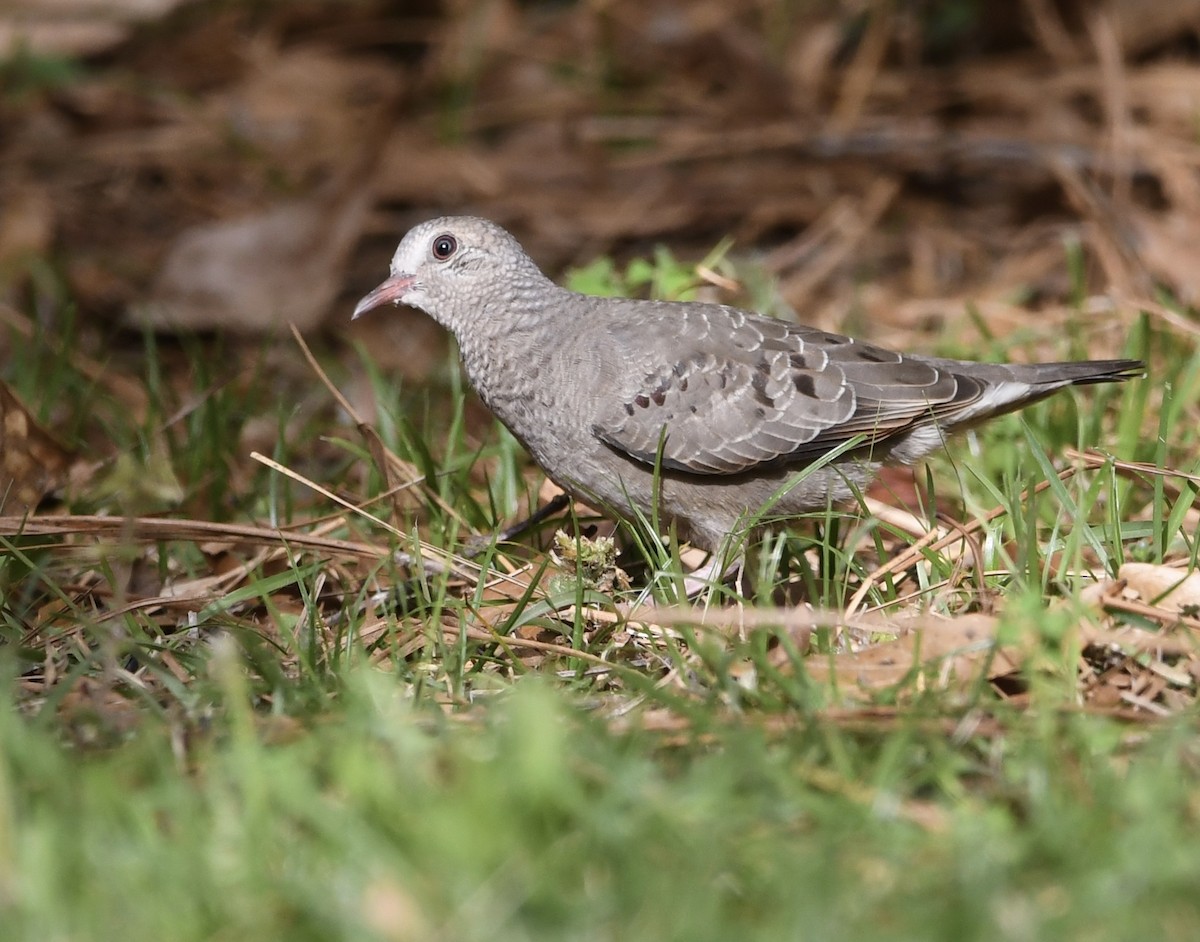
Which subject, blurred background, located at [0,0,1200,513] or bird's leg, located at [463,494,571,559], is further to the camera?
blurred background, located at [0,0,1200,513]

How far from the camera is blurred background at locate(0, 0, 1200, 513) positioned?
6188 mm

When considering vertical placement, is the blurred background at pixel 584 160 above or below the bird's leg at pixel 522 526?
above

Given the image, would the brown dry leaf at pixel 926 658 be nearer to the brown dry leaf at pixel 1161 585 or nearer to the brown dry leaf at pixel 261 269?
the brown dry leaf at pixel 1161 585

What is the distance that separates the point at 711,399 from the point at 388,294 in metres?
1.04

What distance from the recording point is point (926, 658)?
10.1 ft

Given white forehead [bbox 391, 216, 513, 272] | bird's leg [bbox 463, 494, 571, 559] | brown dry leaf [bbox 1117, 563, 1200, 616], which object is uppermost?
white forehead [bbox 391, 216, 513, 272]

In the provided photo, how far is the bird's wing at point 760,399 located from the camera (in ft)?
13.1

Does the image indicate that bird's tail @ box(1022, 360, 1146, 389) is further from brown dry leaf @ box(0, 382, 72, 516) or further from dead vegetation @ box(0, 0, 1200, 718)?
brown dry leaf @ box(0, 382, 72, 516)

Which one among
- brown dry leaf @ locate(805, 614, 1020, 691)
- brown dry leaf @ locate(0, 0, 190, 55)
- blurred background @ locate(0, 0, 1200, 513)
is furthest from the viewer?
brown dry leaf @ locate(0, 0, 190, 55)

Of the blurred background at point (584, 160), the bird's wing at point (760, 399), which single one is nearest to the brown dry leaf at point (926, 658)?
the bird's wing at point (760, 399)

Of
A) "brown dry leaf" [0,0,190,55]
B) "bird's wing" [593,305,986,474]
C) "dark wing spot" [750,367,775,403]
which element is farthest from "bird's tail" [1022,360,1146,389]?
"brown dry leaf" [0,0,190,55]

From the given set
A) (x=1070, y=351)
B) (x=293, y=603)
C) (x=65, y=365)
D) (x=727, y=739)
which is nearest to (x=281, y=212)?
(x=65, y=365)

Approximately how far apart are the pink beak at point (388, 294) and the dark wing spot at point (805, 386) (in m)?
1.20

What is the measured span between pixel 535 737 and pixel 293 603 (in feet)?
6.57
